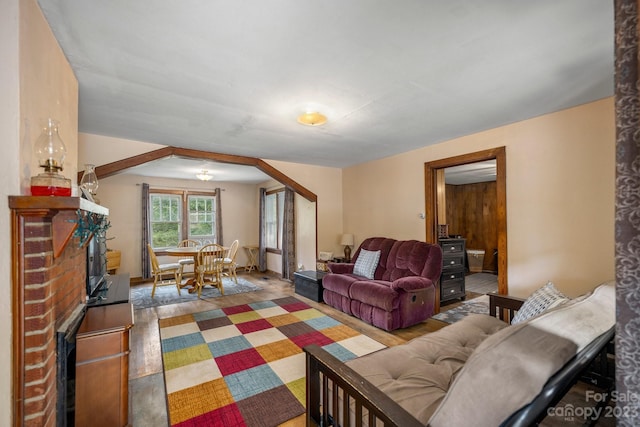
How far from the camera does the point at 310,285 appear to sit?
4484 mm

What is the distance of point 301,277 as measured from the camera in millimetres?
4715

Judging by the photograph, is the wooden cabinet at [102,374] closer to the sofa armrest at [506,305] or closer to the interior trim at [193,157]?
the interior trim at [193,157]

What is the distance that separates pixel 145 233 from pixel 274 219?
114 inches

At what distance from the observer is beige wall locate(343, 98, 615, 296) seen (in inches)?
98.7

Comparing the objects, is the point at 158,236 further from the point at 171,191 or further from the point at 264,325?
the point at 264,325

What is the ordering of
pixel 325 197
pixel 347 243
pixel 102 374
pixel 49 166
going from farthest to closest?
pixel 325 197 → pixel 347 243 → pixel 102 374 → pixel 49 166

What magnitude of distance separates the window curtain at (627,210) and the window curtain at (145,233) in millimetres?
7073

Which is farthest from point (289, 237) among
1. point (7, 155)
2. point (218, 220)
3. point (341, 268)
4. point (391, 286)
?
point (7, 155)

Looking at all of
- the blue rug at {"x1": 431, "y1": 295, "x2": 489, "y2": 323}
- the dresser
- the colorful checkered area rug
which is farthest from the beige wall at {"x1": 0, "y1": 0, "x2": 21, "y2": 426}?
the dresser

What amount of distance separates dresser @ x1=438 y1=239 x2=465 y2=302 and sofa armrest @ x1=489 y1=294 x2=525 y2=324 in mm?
1898

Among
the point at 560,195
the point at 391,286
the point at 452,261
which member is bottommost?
the point at 391,286

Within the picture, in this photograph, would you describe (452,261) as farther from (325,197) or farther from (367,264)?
(325,197)

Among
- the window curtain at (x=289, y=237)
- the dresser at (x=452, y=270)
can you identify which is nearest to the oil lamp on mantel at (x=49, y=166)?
the dresser at (x=452, y=270)

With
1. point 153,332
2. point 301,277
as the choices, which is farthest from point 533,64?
point 153,332
